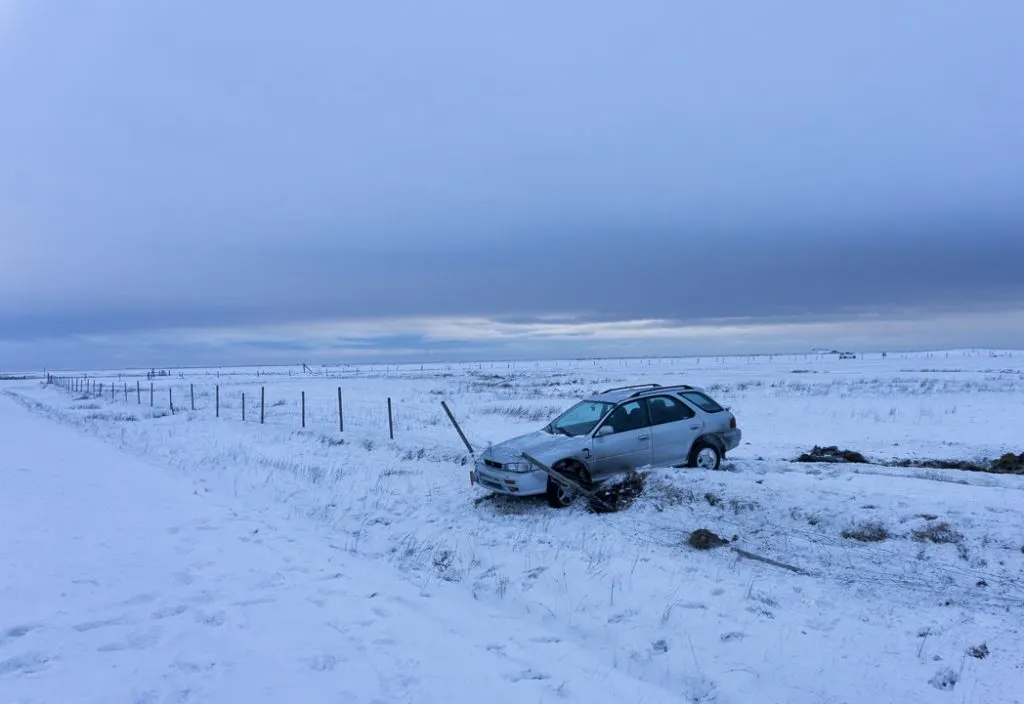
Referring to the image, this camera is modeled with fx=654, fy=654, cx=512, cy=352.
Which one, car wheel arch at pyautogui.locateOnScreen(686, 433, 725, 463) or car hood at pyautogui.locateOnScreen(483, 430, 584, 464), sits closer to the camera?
car hood at pyautogui.locateOnScreen(483, 430, 584, 464)

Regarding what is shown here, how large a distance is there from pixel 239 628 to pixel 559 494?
5656mm

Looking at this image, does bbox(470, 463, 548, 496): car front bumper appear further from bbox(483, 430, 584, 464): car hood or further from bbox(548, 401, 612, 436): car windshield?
bbox(548, 401, 612, 436): car windshield

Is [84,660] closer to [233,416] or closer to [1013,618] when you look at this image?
[1013,618]

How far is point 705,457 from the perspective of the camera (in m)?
11.8

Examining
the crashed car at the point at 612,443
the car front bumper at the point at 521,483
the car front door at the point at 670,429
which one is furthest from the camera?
the car front door at the point at 670,429

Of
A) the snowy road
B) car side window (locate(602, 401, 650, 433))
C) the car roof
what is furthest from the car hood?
the snowy road

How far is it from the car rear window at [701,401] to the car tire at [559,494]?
3.19 metres

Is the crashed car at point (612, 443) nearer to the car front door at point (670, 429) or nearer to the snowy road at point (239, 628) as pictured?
the car front door at point (670, 429)

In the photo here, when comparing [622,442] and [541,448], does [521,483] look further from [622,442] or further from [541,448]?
[622,442]

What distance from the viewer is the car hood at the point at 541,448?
1034 cm

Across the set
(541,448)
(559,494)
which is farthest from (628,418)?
(559,494)

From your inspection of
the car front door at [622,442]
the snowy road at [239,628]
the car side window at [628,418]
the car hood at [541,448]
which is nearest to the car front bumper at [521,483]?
the car hood at [541,448]

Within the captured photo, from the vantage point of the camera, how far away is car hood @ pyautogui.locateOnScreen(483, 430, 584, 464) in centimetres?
1034

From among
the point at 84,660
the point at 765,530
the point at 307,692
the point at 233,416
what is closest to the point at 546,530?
the point at 765,530
